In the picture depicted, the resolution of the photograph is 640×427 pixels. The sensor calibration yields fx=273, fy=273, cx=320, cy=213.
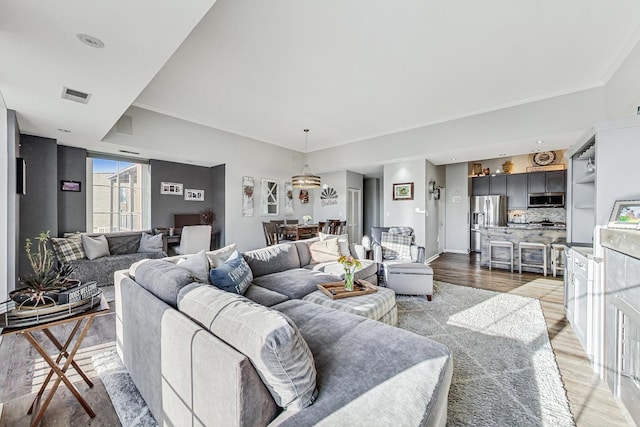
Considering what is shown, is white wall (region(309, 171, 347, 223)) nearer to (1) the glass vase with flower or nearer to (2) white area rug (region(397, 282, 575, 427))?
(2) white area rug (region(397, 282, 575, 427))

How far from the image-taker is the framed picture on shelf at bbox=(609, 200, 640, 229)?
2000 millimetres

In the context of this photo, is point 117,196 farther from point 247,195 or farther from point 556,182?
point 556,182

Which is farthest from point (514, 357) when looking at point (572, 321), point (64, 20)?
point (64, 20)

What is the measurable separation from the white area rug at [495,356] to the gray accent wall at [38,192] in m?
5.67

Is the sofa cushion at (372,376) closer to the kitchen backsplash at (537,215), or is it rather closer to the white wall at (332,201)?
the white wall at (332,201)

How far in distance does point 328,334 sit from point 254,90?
3718mm

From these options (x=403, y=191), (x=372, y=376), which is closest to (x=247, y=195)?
(x=403, y=191)

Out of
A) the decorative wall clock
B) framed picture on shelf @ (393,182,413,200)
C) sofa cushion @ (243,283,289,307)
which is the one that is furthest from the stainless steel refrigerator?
sofa cushion @ (243,283,289,307)

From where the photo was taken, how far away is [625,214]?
6.87ft

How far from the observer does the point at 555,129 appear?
14.1 feet

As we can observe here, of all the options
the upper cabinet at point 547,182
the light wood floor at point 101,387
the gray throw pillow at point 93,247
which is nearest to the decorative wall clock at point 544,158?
the upper cabinet at point 547,182

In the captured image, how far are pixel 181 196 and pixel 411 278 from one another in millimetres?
5243

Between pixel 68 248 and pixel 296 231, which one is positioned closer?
pixel 68 248

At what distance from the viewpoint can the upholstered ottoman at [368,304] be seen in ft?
8.11
